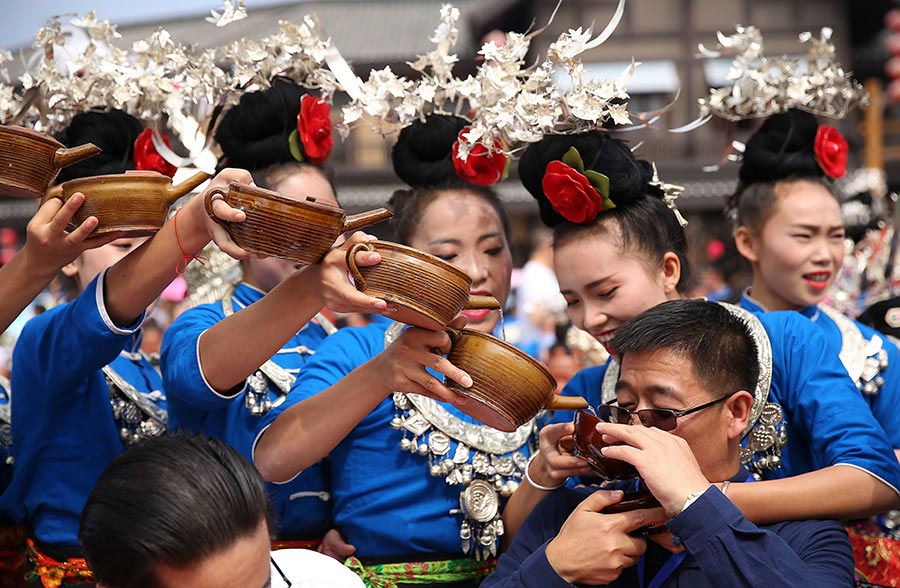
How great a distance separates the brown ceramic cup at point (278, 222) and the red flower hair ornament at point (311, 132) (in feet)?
3.38

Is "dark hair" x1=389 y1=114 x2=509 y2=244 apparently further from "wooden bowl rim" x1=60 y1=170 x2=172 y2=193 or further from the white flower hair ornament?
"wooden bowl rim" x1=60 y1=170 x2=172 y2=193

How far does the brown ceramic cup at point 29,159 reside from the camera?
229 cm

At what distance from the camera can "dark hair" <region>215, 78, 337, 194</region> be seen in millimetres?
3100

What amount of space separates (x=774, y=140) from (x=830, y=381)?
1.15 m

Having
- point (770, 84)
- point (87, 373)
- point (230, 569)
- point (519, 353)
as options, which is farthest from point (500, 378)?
point (770, 84)

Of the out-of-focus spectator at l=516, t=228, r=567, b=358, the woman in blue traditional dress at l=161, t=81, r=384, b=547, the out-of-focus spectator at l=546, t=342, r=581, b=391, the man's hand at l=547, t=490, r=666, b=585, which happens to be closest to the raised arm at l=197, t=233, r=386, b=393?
the woman in blue traditional dress at l=161, t=81, r=384, b=547

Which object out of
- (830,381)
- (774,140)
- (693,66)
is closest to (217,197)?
(830,381)

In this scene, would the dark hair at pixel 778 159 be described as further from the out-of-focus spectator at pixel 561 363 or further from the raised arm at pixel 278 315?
the out-of-focus spectator at pixel 561 363

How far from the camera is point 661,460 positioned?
2086 mm

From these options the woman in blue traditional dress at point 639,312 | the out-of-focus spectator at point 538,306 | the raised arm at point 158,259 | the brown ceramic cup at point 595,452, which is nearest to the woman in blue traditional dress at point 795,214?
the woman in blue traditional dress at point 639,312

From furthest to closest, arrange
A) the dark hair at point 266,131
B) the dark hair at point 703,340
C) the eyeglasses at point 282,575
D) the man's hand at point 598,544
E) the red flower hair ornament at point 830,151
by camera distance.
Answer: the red flower hair ornament at point 830,151 → the dark hair at point 266,131 → the dark hair at point 703,340 → the man's hand at point 598,544 → the eyeglasses at point 282,575

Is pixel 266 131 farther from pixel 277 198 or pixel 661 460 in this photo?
pixel 661 460

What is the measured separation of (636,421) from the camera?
2.29 m

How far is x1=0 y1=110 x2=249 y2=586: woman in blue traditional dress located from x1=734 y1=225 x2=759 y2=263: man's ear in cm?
197
